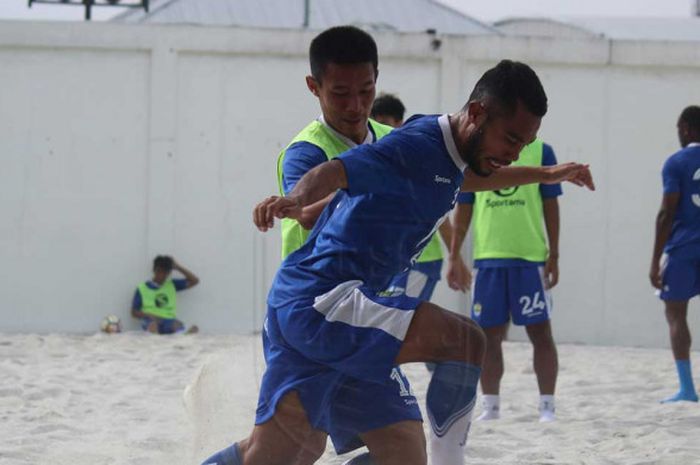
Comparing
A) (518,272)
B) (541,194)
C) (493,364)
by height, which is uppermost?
(541,194)

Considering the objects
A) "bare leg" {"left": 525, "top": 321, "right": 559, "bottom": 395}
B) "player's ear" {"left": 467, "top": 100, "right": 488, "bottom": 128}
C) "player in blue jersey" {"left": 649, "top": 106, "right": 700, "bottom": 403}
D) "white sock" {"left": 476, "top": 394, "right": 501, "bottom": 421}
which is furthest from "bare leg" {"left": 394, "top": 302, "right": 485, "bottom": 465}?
"player in blue jersey" {"left": 649, "top": 106, "right": 700, "bottom": 403}

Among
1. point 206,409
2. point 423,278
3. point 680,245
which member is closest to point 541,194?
point 423,278

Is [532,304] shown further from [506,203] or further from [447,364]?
[447,364]

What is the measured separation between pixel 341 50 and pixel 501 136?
2.90ft

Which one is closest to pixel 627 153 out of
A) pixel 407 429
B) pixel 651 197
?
pixel 651 197

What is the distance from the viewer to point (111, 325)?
38.8ft

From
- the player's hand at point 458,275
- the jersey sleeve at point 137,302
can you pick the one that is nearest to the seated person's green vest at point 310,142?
the player's hand at point 458,275

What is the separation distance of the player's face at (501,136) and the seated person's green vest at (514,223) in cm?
327

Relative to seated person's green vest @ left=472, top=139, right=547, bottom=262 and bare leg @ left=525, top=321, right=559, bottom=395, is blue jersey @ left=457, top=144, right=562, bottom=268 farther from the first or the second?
bare leg @ left=525, top=321, right=559, bottom=395

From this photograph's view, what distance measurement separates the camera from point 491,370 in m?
6.94

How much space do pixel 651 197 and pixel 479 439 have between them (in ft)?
20.9

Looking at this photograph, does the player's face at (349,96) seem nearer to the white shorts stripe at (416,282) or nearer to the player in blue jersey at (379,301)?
the player in blue jersey at (379,301)

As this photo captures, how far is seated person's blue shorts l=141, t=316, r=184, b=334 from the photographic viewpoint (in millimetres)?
11758

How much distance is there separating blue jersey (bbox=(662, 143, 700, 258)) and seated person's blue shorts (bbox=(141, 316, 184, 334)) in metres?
5.56
